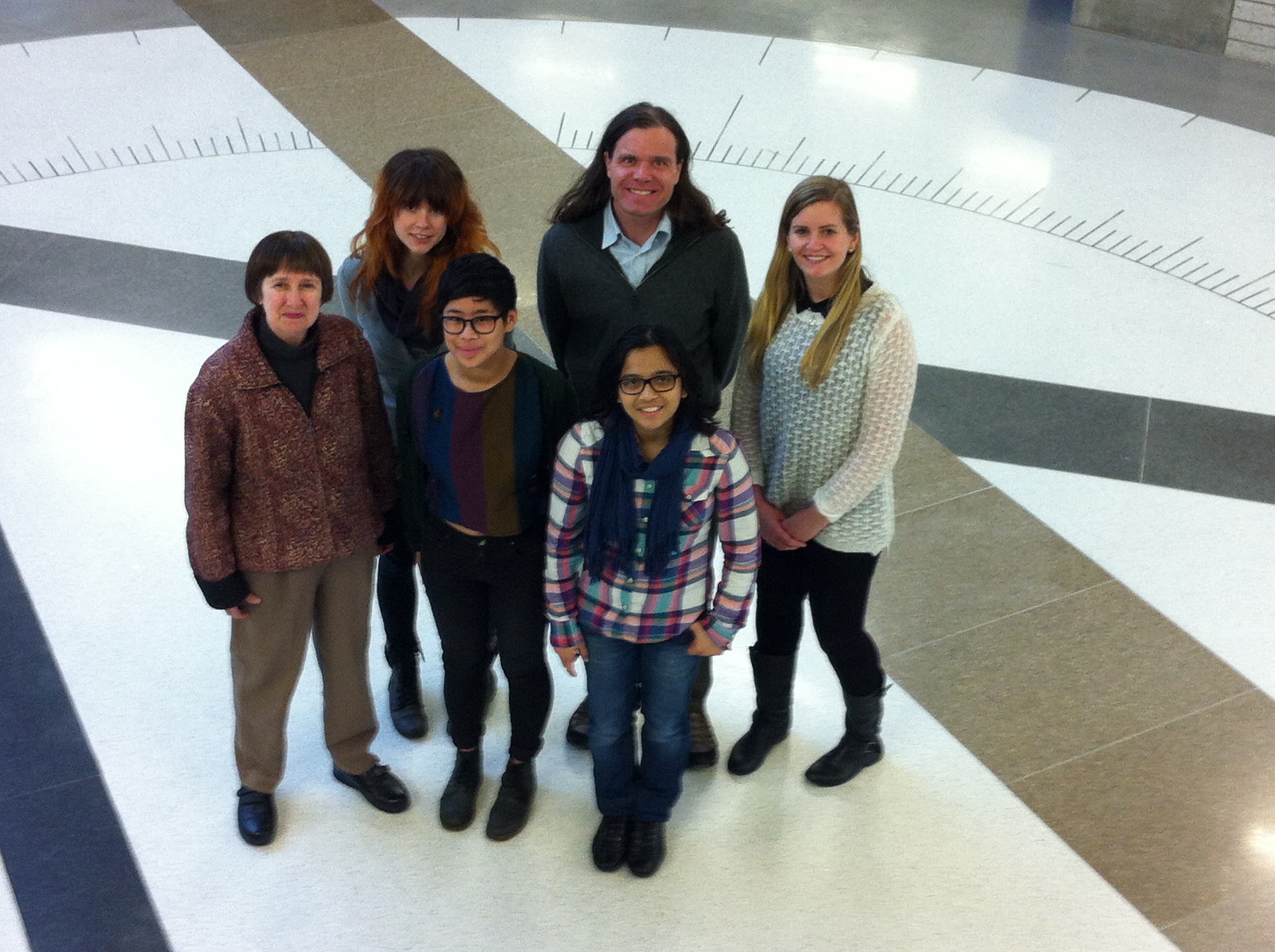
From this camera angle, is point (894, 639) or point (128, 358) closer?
point (894, 639)

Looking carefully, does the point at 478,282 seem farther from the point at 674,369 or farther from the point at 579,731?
the point at 579,731

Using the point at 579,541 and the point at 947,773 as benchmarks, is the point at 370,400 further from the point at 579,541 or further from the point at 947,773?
the point at 947,773

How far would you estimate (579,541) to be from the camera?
271 cm

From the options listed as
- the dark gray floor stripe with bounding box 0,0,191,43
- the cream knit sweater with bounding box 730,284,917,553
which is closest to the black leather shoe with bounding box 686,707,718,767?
the cream knit sweater with bounding box 730,284,917,553

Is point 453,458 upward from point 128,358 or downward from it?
upward

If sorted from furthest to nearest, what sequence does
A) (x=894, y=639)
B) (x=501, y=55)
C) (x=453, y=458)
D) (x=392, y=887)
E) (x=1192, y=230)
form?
(x=501, y=55) → (x=1192, y=230) → (x=894, y=639) → (x=392, y=887) → (x=453, y=458)

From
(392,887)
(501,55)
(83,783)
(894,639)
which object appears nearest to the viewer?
(392,887)

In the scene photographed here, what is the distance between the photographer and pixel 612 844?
2947 mm

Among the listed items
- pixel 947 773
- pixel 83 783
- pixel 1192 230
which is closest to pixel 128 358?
pixel 83 783

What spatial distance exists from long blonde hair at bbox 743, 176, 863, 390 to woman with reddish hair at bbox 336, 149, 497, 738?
2.17ft

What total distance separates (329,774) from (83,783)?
22.9 inches

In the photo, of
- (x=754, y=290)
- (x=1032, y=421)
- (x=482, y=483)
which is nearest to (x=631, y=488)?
(x=482, y=483)

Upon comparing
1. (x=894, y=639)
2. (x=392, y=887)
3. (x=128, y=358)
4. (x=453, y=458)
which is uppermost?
(x=453, y=458)

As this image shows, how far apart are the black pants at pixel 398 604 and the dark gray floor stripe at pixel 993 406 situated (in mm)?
1654
